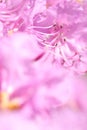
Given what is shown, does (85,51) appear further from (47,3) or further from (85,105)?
(85,105)

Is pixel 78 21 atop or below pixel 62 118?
atop

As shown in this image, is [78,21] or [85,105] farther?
[78,21]

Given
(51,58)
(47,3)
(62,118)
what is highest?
(47,3)

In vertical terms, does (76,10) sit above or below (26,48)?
above

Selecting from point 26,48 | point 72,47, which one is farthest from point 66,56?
point 26,48

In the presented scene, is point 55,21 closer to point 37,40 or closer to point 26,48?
point 37,40

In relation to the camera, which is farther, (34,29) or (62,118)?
(34,29)

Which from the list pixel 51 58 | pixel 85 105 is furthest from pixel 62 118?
pixel 51 58
